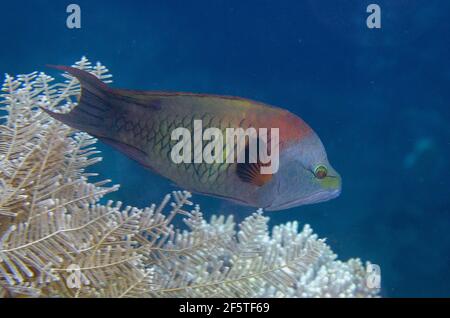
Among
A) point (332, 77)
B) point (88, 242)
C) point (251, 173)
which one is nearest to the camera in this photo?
point (251, 173)

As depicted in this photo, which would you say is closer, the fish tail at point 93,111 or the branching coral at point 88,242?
the fish tail at point 93,111

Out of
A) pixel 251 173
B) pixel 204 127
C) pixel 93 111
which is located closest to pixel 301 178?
pixel 251 173

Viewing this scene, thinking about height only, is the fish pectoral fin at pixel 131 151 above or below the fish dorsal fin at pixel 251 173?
above

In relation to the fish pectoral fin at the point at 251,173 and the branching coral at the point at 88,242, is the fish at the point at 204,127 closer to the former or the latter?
the fish pectoral fin at the point at 251,173

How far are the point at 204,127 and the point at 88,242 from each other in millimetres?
983

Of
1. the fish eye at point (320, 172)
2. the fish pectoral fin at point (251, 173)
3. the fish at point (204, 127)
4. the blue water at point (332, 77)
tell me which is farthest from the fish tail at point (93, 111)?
the blue water at point (332, 77)

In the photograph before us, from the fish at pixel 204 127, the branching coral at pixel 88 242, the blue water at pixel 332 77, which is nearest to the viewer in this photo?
the fish at pixel 204 127

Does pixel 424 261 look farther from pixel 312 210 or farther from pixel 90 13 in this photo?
pixel 90 13

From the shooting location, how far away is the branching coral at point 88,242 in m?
1.97

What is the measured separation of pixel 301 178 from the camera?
1540mm

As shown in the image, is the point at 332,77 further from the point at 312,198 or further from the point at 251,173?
the point at 251,173

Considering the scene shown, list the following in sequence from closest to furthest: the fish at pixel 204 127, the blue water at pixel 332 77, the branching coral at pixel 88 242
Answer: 1. the fish at pixel 204 127
2. the branching coral at pixel 88 242
3. the blue water at pixel 332 77
